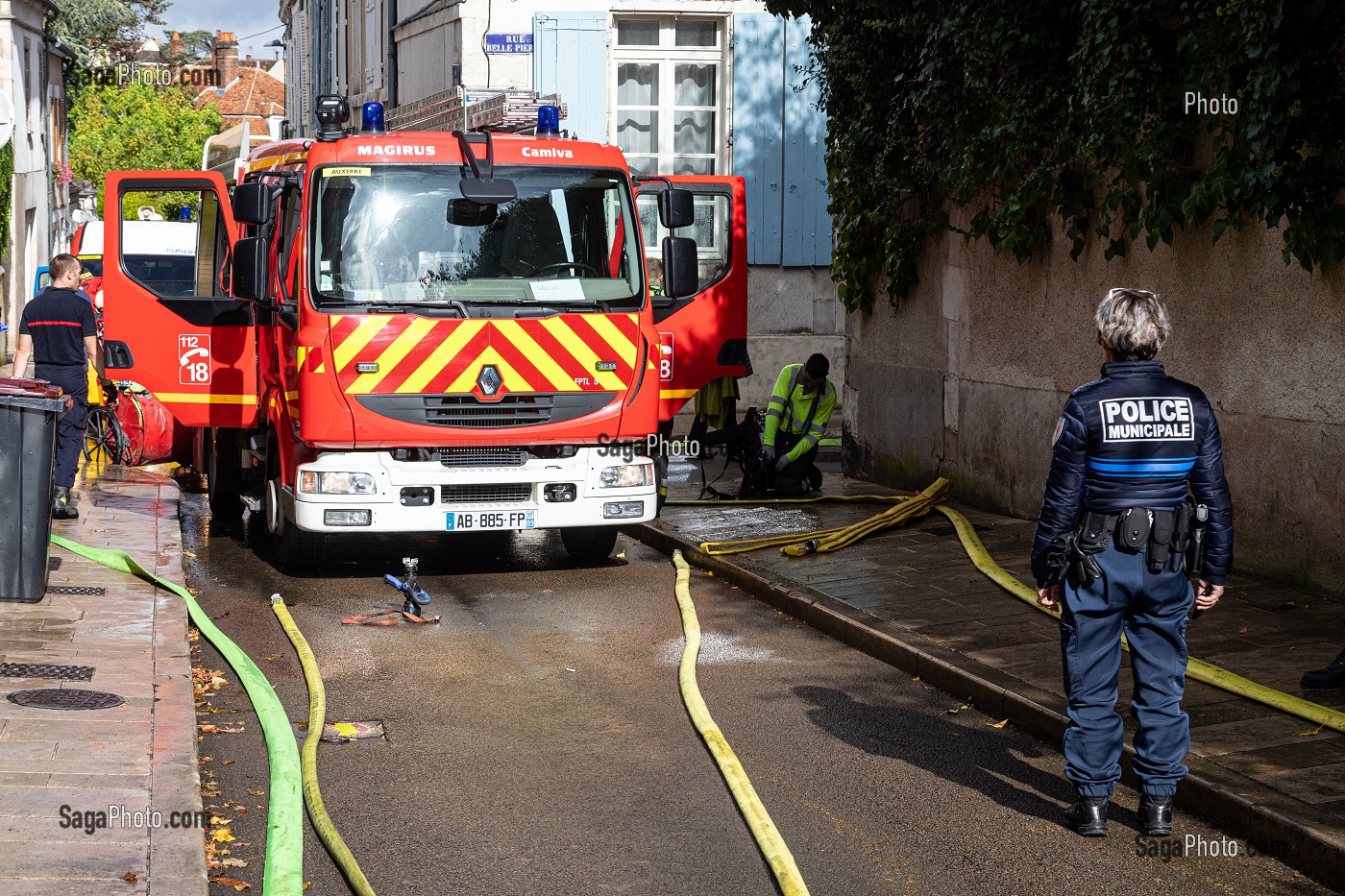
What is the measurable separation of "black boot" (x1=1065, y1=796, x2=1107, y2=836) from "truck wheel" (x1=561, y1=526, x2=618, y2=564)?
18.6ft

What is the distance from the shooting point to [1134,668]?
201 inches

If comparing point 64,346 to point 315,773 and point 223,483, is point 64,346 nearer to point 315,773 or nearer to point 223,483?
point 223,483

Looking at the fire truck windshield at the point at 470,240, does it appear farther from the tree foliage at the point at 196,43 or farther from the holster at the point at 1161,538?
the tree foliage at the point at 196,43

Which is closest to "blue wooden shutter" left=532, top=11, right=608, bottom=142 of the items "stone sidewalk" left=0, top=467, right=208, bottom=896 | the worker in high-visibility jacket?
the worker in high-visibility jacket

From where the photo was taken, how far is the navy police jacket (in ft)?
16.5

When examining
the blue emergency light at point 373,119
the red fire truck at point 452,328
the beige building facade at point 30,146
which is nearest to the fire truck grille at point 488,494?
the red fire truck at point 452,328

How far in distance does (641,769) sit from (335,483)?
4.12 meters

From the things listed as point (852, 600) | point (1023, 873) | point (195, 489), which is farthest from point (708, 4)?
point (1023, 873)

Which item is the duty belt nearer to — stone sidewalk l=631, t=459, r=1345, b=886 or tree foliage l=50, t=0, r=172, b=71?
stone sidewalk l=631, t=459, r=1345, b=886

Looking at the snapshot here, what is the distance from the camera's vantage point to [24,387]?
8.66 metres

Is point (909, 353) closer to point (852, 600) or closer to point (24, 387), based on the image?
point (852, 600)

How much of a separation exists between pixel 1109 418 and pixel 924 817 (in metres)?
1.52

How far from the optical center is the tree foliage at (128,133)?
2008 inches

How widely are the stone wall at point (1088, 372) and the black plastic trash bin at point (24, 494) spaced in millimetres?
6475
